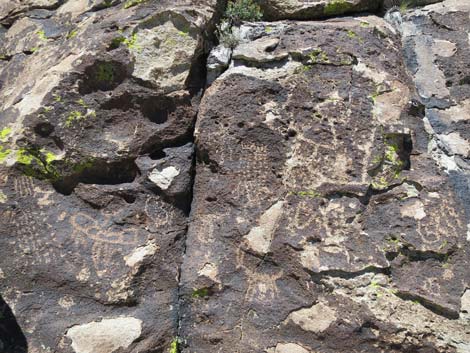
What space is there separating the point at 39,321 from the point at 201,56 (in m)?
1.90

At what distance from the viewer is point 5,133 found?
3039 millimetres

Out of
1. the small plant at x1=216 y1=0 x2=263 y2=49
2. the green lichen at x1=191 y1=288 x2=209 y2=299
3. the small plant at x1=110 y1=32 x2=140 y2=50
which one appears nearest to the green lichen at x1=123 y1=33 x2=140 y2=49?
the small plant at x1=110 y1=32 x2=140 y2=50

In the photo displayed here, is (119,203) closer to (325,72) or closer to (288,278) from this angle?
(288,278)

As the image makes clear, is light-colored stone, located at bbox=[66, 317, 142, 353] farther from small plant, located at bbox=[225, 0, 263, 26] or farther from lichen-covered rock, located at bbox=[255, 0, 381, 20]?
lichen-covered rock, located at bbox=[255, 0, 381, 20]

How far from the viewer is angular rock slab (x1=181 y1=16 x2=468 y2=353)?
2654 mm

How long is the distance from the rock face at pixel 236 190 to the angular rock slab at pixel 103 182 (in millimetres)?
10

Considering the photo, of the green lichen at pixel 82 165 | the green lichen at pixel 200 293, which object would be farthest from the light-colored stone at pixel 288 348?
the green lichen at pixel 82 165

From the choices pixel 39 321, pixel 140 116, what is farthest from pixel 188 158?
pixel 39 321

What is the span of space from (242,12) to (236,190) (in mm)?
1310

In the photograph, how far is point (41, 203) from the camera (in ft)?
9.73

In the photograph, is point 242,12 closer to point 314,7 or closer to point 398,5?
point 314,7

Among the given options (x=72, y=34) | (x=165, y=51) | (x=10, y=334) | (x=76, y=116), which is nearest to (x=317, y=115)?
(x=165, y=51)

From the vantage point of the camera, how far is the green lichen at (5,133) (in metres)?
3.02

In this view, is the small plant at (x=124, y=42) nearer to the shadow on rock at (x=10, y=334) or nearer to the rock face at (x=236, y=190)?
the rock face at (x=236, y=190)
